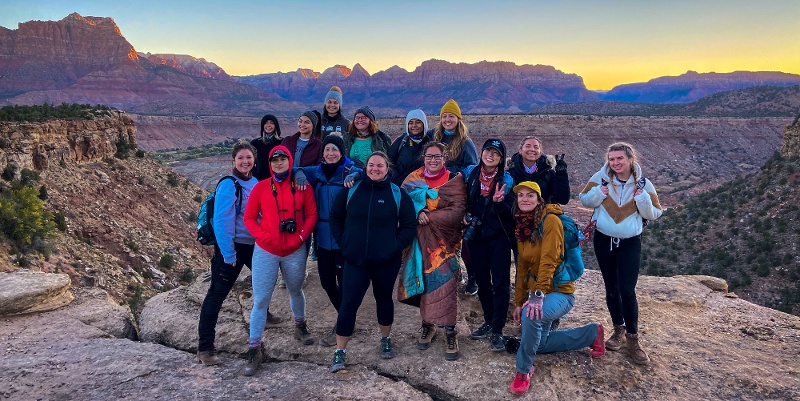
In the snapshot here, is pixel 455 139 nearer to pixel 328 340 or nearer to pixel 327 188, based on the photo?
pixel 327 188

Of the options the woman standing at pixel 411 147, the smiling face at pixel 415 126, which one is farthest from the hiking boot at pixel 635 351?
the smiling face at pixel 415 126

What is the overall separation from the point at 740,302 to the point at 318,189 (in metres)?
6.44

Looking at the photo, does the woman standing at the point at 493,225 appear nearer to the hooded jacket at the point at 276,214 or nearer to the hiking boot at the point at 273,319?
the hooded jacket at the point at 276,214

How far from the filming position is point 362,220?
13.0 feet

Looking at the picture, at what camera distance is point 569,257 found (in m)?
3.75

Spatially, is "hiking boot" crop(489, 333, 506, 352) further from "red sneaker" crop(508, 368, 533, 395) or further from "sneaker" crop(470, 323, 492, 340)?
"red sneaker" crop(508, 368, 533, 395)

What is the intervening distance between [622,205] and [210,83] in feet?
438

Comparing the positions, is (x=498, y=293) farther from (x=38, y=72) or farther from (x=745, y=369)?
(x=38, y=72)

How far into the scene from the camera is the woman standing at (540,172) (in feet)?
13.4

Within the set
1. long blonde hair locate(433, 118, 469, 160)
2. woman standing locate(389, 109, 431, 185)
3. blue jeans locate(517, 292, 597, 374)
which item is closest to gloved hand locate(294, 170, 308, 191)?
woman standing locate(389, 109, 431, 185)

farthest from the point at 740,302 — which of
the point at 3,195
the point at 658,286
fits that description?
the point at 3,195

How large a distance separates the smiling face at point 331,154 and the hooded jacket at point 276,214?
0.41 metres

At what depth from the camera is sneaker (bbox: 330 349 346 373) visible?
4.08m

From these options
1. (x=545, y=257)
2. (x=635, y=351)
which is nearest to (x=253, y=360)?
(x=545, y=257)
